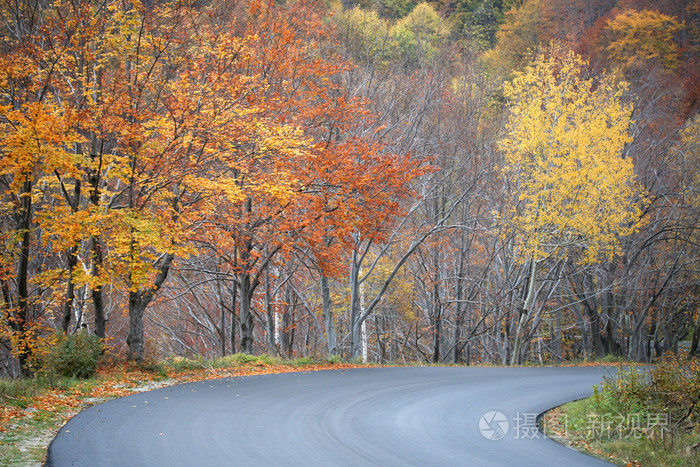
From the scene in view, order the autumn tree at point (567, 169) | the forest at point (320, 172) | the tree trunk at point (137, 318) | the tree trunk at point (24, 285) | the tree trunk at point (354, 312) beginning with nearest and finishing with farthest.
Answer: the forest at point (320, 172)
the tree trunk at point (24, 285)
the tree trunk at point (137, 318)
the tree trunk at point (354, 312)
the autumn tree at point (567, 169)

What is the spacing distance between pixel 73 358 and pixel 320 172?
7.77m

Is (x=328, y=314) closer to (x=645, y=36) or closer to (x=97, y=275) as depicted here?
(x=97, y=275)

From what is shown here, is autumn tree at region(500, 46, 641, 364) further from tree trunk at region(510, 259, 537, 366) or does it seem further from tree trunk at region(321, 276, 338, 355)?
tree trunk at region(321, 276, 338, 355)

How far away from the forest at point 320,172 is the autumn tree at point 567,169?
108 millimetres

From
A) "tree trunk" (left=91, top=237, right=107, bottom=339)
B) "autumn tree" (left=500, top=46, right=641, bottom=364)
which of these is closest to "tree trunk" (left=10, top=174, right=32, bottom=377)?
"tree trunk" (left=91, top=237, right=107, bottom=339)

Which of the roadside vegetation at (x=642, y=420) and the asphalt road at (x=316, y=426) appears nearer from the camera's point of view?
the asphalt road at (x=316, y=426)

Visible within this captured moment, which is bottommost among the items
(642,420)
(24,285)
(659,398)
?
(642,420)

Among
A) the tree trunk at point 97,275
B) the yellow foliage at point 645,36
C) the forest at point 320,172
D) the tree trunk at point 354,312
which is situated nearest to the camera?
the forest at point 320,172

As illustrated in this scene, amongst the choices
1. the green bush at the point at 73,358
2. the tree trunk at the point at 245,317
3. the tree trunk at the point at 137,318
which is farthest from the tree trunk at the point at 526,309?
the green bush at the point at 73,358

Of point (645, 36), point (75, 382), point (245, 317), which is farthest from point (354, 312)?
point (645, 36)

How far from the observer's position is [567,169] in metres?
21.5

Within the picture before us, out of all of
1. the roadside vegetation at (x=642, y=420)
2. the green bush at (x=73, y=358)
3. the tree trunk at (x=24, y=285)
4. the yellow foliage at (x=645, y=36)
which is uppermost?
the yellow foliage at (x=645, y=36)

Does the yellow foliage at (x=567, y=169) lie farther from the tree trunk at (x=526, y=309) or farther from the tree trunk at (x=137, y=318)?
the tree trunk at (x=137, y=318)

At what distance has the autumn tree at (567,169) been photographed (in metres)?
21.4
